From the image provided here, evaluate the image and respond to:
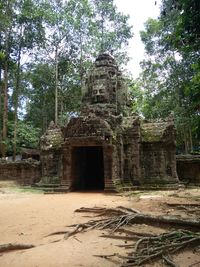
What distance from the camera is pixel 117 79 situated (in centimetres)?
2142

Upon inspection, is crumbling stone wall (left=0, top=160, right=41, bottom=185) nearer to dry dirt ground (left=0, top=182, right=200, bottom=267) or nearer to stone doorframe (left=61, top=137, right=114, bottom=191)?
stone doorframe (left=61, top=137, right=114, bottom=191)

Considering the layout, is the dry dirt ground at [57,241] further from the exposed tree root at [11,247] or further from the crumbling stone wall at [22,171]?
the crumbling stone wall at [22,171]

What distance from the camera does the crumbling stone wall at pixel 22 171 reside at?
2095 cm

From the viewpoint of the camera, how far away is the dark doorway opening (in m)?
18.2

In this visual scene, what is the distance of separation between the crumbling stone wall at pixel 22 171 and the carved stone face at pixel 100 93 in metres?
6.09

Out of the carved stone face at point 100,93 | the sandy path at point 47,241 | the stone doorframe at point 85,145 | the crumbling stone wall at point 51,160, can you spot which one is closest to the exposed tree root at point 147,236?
the sandy path at point 47,241

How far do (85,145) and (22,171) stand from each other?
6.68m

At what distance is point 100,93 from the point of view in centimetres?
2038

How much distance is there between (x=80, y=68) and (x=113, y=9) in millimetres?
7448

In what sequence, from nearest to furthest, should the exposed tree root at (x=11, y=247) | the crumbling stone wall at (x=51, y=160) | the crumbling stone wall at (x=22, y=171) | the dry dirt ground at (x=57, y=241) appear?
the dry dirt ground at (x=57, y=241), the exposed tree root at (x=11, y=247), the crumbling stone wall at (x=51, y=160), the crumbling stone wall at (x=22, y=171)

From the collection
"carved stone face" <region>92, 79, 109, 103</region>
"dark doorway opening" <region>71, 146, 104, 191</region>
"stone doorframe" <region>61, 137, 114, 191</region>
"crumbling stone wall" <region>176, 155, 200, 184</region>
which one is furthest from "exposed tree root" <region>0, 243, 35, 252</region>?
"carved stone face" <region>92, 79, 109, 103</region>

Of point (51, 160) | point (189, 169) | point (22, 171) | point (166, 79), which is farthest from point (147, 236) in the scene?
point (166, 79)

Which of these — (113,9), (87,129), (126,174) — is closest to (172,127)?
(126,174)

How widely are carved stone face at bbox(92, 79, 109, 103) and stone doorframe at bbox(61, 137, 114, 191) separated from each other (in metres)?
4.37
